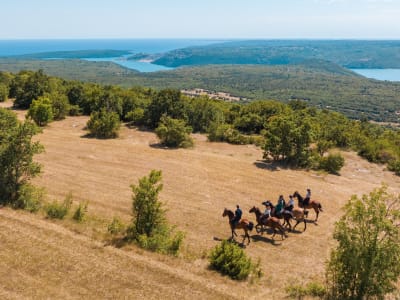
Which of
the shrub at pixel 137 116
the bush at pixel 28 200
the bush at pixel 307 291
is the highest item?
the shrub at pixel 137 116

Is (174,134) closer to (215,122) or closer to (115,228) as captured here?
(215,122)

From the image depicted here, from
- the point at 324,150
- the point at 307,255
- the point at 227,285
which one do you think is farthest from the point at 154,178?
the point at 324,150

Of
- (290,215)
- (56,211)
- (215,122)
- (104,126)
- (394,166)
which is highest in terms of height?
(104,126)

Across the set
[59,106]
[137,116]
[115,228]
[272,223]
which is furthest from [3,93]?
[272,223]

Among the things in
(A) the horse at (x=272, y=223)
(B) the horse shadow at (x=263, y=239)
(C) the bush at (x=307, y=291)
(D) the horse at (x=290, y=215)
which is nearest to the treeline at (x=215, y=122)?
(D) the horse at (x=290, y=215)

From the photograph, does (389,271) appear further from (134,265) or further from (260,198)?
(260,198)

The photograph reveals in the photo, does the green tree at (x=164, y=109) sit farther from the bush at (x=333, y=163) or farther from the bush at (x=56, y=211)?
the bush at (x=56, y=211)
